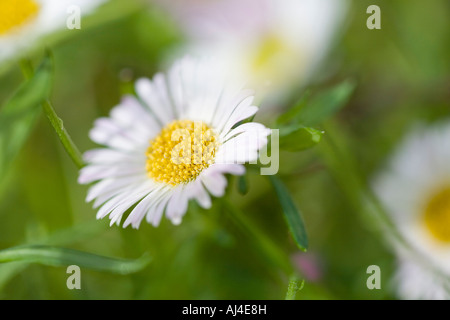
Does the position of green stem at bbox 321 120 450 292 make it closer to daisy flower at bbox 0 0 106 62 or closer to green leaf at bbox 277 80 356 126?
green leaf at bbox 277 80 356 126

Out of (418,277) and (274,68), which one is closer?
(418,277)

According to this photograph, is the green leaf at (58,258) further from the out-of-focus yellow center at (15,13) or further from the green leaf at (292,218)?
the out-of-focus yellow center at (15,13)

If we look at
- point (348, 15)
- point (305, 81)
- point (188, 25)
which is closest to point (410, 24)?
point (348, 15)

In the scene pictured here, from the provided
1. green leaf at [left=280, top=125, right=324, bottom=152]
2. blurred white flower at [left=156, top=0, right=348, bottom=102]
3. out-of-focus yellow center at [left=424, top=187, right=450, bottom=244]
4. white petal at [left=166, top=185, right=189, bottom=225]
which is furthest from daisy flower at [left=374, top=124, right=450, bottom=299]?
white petal at [left=166, top=185, right=189, bottom=225]

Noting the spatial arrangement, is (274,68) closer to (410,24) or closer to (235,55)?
(235,55)

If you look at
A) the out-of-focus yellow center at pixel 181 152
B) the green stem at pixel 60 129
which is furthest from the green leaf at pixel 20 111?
the out-of-focus yellow center at pixel 181 152

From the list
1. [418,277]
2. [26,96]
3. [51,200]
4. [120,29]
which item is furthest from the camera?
[120,29]
